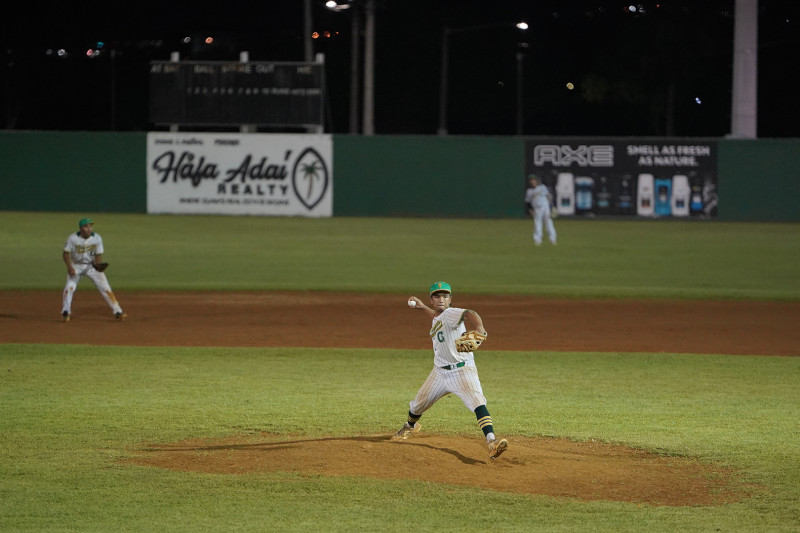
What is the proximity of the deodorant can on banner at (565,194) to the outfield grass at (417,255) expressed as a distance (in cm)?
65

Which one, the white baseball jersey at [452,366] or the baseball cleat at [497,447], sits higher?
the white baseball jersey at [452,366]

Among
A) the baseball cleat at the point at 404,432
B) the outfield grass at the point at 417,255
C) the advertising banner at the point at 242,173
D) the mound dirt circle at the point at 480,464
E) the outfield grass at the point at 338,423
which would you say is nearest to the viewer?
the outfield grass at the point at 338,423

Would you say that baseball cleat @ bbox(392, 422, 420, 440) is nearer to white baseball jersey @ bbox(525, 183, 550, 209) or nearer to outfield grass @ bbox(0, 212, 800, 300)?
outfield grass @ bbox(0, 212, 800, 300)

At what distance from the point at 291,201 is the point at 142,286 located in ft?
52.4

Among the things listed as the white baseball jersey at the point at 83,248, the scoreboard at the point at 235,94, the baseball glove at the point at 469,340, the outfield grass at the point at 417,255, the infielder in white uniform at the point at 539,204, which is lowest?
the outfield grass at the point at 417,255

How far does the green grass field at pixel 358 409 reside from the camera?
734 centimetres

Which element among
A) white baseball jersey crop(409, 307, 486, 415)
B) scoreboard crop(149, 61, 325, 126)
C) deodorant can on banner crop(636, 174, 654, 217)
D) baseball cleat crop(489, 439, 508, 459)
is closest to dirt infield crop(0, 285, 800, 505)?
baseball cleat crop(489, 439, 508, 459)

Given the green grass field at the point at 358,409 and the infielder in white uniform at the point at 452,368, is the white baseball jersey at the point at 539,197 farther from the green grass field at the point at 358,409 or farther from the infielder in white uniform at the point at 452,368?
the infielder in white uniform at the point at 452,368

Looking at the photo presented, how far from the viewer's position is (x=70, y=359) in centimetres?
1403

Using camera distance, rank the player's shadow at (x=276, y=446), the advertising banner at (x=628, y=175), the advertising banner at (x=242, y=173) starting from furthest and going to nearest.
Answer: the advertising banner at (x=242, y=173) < the advertising banner at (x=628, y=175) < the player's shadow at (x=276, y=446)

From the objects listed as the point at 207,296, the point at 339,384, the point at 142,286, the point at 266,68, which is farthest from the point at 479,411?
the point at 266,68

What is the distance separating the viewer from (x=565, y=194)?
37312 mm

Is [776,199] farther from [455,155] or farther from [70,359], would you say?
[70,359]

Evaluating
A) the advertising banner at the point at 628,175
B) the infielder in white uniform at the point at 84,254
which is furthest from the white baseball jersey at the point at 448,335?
the advertising banner at the point at 628,175
